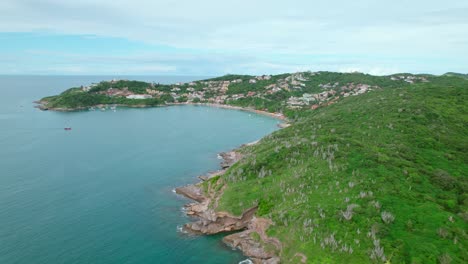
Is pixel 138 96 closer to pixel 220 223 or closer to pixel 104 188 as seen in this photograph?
pixel 104 188

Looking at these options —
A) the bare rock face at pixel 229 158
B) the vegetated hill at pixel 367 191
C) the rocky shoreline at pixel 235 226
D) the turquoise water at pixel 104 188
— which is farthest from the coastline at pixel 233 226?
the bare rock face at pixel 229 158

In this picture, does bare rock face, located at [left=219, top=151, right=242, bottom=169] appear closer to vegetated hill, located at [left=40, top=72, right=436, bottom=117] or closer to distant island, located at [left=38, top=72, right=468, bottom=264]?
distant island, located at [left=38, top=72, right=468, bottom=264]

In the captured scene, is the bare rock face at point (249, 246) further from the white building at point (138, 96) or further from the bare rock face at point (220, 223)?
the white building at point (138, 96)

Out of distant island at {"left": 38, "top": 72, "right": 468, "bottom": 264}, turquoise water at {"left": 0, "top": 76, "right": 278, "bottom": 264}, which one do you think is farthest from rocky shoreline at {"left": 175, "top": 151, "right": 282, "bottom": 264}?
turquoise water at {"left": 0, "top": 76, "right": 278, "bottom": 264}

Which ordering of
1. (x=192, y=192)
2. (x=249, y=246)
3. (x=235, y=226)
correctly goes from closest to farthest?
(x=249, y=246)
(x=235, y=226)
(x=192, y=192)

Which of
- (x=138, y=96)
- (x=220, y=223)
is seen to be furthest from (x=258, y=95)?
(x=220, y=223)

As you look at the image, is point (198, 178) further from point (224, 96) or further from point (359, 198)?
point (224, 96)
